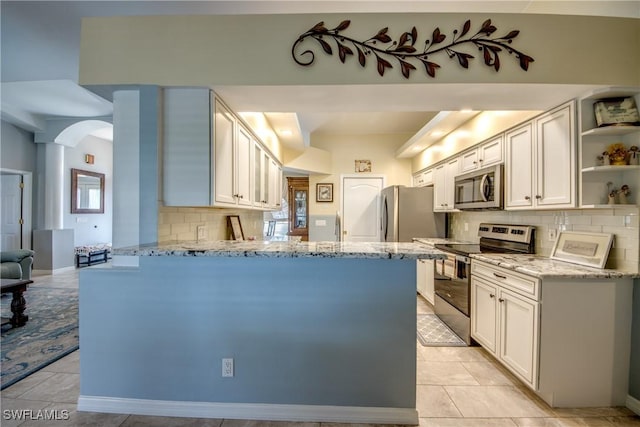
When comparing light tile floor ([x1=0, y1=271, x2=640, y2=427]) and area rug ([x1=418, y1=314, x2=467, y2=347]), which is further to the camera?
area rug ([x1=418, y1=314, x2=467, y2=347])

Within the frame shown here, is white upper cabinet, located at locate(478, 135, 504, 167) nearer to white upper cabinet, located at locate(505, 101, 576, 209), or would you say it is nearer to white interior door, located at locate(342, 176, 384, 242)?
white upper cabinet, located at locate(505, 101, 576, 209)

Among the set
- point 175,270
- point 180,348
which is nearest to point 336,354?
point 180,348

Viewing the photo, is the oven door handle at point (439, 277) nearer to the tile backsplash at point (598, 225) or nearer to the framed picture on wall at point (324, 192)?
the tile backsplash at point (598, 225)

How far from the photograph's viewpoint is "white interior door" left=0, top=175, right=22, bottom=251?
5289 millimetres

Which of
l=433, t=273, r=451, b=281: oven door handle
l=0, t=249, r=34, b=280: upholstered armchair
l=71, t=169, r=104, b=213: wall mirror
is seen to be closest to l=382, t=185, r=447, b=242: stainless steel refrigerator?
l=433, t=273, r=451, b=281: oven door handle

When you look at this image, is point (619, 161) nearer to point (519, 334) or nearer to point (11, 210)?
point (519, 334)

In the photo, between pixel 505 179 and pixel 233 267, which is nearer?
pixel 233 267

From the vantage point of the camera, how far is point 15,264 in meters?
3.96

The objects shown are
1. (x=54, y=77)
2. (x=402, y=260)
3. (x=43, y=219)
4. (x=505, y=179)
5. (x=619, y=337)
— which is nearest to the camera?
(x=402, y=260)

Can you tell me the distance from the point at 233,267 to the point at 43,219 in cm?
624

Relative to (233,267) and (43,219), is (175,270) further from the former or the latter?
(43,219)

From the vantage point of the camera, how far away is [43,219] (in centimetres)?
551

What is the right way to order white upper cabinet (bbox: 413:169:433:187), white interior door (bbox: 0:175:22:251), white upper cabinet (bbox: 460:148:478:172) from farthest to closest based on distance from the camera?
white interior door (bbox: 0:175:22:251)
white upper cabinet (bbox: 413:169:433:187)
white upper cabinet (bbox: 460:148:478:172)

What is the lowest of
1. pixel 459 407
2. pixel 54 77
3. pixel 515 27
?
pixel 459 407
